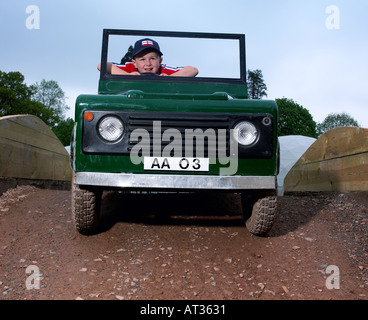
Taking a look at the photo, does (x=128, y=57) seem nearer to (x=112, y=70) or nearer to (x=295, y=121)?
(x=112, y=70)

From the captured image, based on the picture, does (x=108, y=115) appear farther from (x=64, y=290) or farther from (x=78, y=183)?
(x=64, y=290)

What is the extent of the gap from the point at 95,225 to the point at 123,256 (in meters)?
0.48

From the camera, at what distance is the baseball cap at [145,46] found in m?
4.20

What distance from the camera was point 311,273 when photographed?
9.82 ft

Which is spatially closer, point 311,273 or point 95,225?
point 311,273

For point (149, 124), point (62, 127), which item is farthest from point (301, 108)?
point (149, 124)

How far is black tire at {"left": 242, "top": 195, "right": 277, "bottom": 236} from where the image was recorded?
131 inches

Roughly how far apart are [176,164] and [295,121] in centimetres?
3700

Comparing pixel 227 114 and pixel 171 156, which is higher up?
pixel 227 114

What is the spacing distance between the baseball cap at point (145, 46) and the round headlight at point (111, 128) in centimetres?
154

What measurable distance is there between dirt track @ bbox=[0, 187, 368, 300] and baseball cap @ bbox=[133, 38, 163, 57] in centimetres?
193

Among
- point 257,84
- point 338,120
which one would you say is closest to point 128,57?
point 257,84

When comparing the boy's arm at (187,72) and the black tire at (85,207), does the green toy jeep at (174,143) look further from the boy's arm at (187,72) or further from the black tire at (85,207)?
the boy's arm at (187,72)
